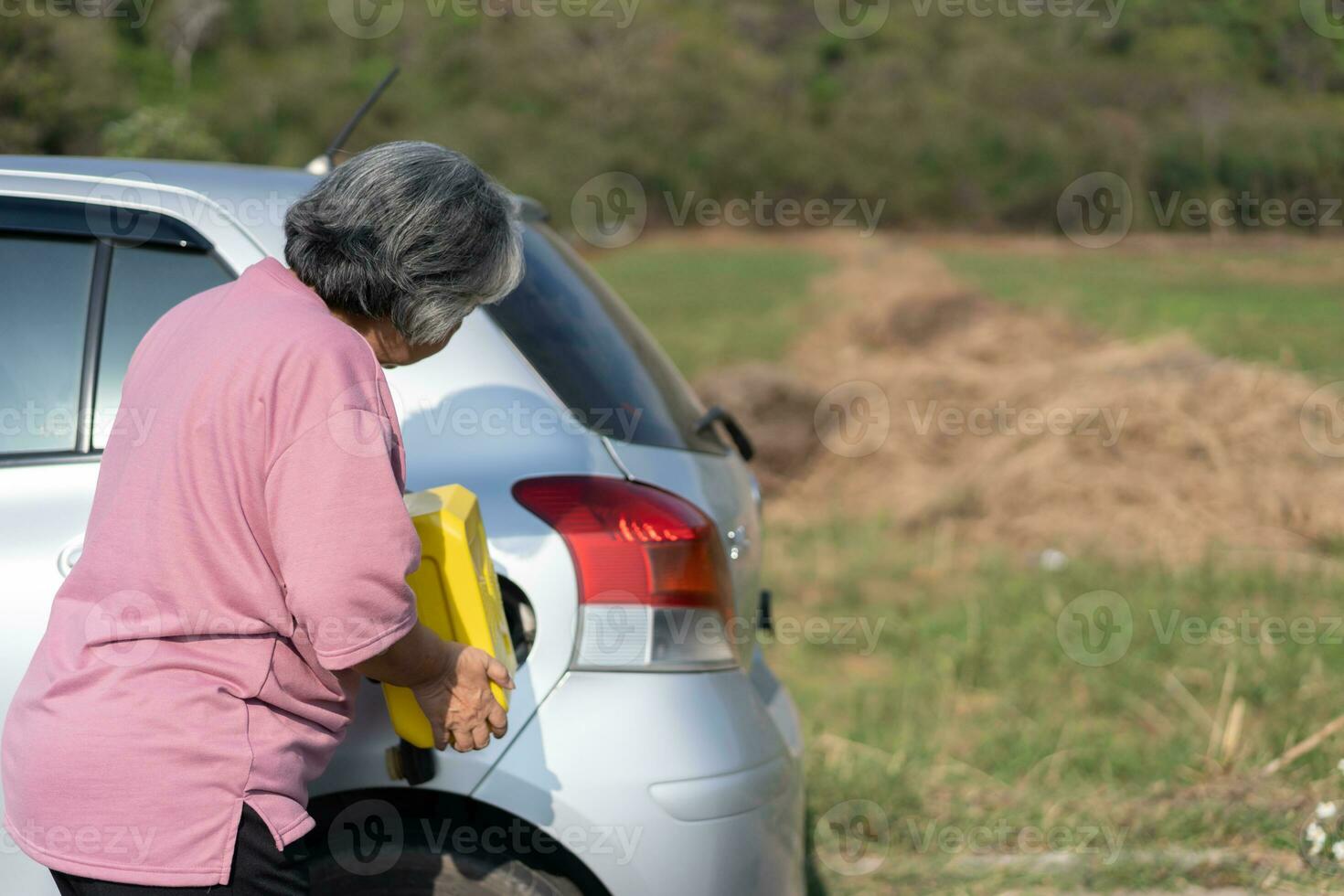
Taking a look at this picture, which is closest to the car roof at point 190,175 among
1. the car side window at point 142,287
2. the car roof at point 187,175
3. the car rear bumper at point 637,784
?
the car roof at point 187,175

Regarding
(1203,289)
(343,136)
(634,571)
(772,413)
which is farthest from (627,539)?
(1203,289)

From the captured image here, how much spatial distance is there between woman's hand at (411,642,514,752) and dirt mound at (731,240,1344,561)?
581 centimetres

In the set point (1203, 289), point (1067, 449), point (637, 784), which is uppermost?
point (637, 784)

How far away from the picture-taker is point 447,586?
5.45 ft

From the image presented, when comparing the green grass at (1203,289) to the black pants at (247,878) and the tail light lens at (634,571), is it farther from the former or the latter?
the black pants at (247,878)

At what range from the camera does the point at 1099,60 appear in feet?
153

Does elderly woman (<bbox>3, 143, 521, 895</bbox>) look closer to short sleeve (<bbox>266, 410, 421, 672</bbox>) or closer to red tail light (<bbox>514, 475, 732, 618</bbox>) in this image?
short sleeve (<bbox>266, 410, 421, 672</bbox>)

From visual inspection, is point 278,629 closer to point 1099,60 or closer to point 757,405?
point 757,405

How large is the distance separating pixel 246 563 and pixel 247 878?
0.42 m

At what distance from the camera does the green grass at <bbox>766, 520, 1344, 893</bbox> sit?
339cm

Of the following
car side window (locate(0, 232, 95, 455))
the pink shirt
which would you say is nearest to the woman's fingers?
the pink shirt

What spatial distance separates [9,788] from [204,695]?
13.2 inches

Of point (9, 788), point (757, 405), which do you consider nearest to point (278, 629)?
point (9, 788)

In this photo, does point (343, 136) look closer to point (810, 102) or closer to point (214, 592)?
point (214, 592)
